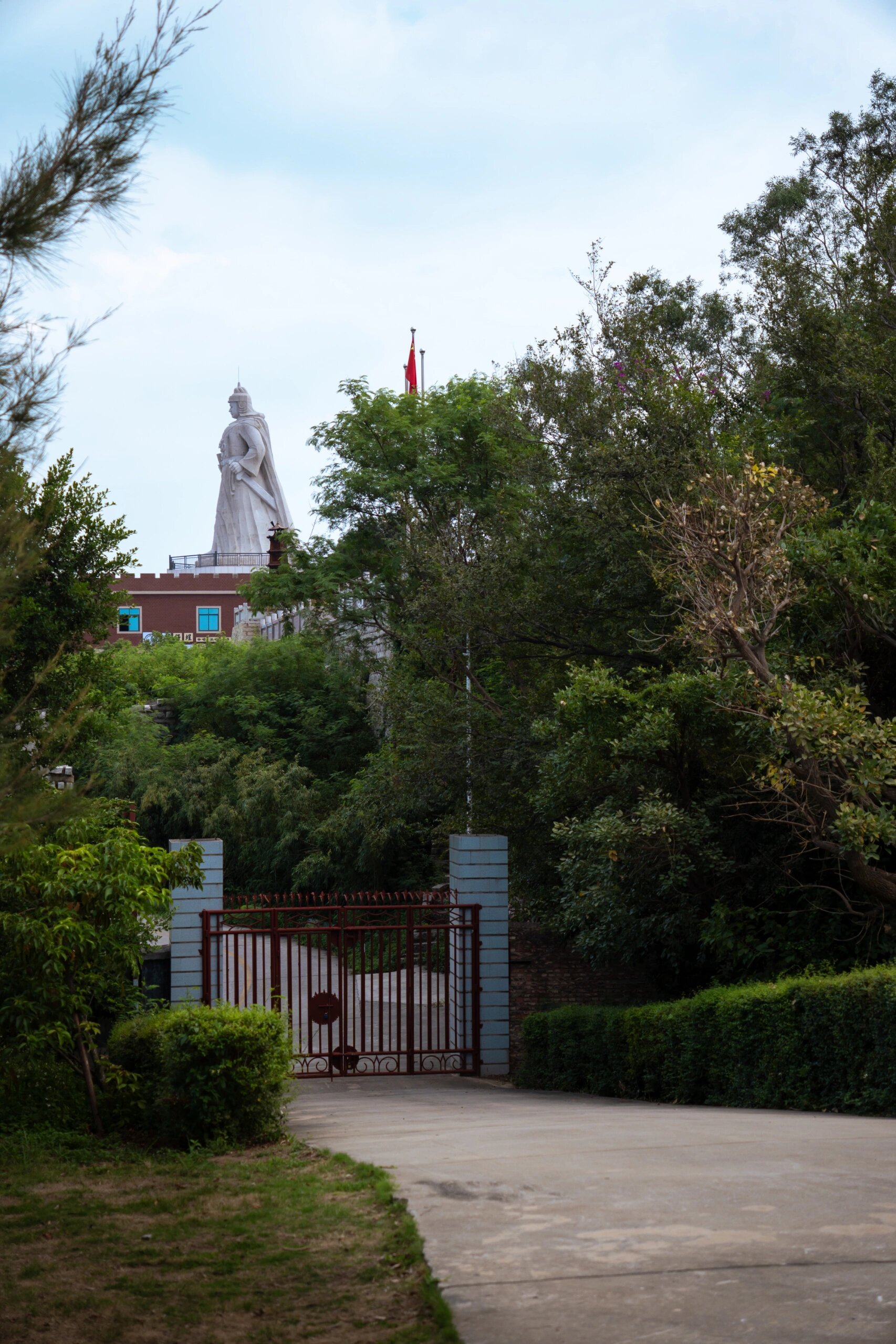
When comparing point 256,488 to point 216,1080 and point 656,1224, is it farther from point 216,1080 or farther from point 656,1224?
point 656,1224

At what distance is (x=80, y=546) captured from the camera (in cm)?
1469

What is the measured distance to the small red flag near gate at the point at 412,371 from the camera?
32.4 m

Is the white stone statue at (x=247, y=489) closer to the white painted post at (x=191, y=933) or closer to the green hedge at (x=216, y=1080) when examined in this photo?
the white painted post at (x=191, y=933)

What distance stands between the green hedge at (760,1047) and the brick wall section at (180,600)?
183 feet

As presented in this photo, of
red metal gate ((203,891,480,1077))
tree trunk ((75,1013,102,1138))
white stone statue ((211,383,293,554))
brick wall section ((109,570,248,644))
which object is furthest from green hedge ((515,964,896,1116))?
white stone statue ((211,383,293,554))

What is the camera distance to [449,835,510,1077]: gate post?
14.8 m

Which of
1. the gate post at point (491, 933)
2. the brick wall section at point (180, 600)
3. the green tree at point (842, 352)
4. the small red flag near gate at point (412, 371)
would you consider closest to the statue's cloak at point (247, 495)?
the brick wall section at point (180, 600)

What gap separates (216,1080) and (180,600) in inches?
2385

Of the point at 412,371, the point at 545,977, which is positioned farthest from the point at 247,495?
the point at 545,977

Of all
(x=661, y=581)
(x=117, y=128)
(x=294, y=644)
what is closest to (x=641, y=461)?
(x=661, y=581)

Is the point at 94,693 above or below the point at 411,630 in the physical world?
below

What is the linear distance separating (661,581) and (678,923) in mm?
3531

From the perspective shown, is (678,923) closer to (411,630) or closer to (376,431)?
(411,630)

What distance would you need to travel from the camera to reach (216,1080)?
8.59 metres
